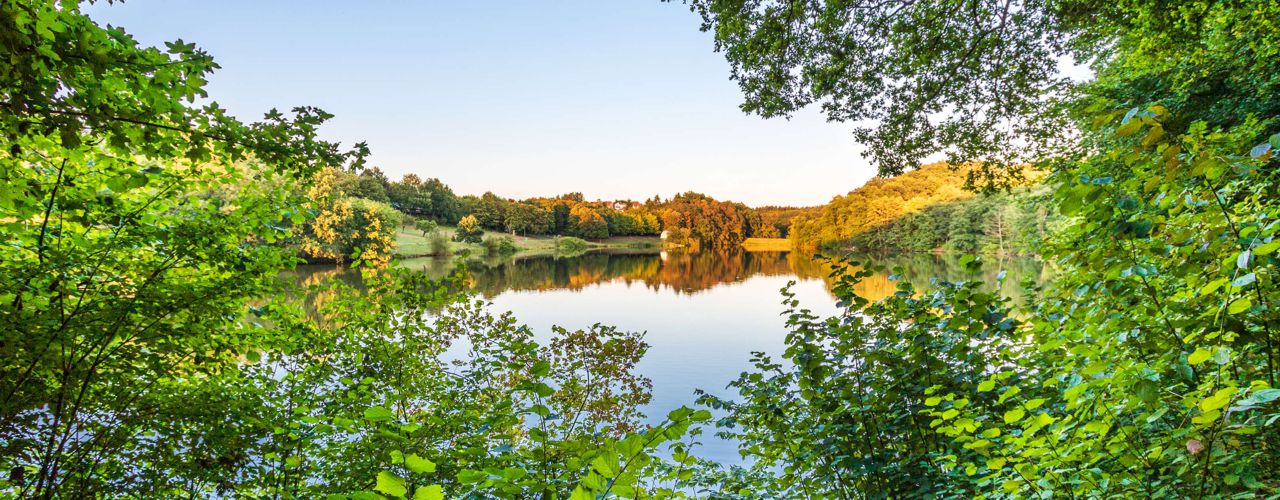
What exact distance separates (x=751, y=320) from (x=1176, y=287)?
1628 centimetres

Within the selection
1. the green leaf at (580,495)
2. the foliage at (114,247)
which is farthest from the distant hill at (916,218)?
the green leaf at (580,495)

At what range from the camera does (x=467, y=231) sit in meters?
53.4

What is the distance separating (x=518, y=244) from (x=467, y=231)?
14154mm

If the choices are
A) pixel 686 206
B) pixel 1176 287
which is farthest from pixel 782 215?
pixel 1176 287

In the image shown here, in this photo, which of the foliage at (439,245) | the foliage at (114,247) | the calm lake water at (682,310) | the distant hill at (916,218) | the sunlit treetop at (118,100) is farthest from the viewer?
the foliage at (439,245)

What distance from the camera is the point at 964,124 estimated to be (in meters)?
7.17

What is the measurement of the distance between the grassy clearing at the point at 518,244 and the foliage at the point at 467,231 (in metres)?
0.95

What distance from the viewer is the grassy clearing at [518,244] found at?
44.2 meters

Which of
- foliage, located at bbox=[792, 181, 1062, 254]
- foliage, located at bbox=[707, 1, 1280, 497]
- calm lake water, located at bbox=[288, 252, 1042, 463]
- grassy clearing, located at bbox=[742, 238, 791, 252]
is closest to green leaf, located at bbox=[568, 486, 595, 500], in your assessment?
foliage, located at bbox=[707, 1, 1280, 497]

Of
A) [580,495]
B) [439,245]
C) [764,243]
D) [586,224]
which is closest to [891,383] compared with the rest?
[580,495]

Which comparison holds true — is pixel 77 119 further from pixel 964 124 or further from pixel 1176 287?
pixel 964 124

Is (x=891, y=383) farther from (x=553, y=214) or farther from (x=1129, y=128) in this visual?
(x=553, y=214)

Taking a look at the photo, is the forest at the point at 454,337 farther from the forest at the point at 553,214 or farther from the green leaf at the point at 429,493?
the forest at the point at 553,214

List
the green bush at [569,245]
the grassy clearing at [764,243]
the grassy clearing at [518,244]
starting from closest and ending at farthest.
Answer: the grassy clearing at [518,244] → the green bush at [569,245] → the grassy clearing at [764,243]
